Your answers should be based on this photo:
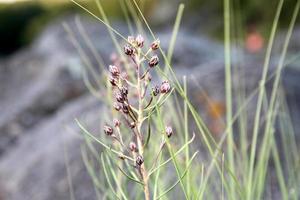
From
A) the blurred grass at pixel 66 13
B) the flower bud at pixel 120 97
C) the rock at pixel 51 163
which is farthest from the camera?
the blurred grass at pixel 66 13

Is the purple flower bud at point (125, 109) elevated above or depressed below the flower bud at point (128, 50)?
below

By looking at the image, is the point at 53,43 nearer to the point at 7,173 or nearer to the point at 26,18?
the point at 7,173

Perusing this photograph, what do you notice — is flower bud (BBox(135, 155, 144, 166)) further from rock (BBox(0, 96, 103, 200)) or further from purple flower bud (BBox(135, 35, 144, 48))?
rock (BBox(0, 96, 103, 200))

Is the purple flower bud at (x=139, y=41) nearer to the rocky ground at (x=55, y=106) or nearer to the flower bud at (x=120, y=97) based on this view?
the flower bud at (x=120, y=97)

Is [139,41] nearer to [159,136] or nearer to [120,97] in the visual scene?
[120,97]

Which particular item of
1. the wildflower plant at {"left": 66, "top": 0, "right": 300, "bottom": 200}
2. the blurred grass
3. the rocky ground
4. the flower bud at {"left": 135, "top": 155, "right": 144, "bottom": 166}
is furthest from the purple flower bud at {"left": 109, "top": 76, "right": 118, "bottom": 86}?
the blurred grass

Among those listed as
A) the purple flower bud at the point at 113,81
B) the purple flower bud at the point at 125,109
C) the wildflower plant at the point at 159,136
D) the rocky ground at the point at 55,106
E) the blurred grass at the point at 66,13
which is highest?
the purple flower bud at the point at 113,81

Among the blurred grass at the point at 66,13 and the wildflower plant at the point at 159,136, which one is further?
the blurred grass at the point at 66,13

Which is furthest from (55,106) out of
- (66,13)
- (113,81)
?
(66,13)

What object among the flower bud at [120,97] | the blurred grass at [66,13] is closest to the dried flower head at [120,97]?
the flower bud at [120,97]
